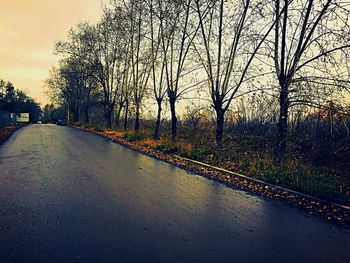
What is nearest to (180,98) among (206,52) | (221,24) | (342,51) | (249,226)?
(206,52)

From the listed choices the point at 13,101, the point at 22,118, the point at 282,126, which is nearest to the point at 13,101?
the point at 13,101

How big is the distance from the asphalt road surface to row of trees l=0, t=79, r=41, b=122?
268ft

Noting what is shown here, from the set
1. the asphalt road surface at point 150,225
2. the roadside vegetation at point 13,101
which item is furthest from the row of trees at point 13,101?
the asphalt road surface at point 150,225

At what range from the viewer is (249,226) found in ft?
17.8

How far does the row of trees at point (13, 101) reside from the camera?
8372 centimetres

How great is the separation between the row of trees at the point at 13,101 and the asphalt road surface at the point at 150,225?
268 ft

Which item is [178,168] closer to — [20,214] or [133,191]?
[133,191]

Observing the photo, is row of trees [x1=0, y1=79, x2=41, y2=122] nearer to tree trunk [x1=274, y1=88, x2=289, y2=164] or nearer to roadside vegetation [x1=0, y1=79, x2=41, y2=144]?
roadside vegetation [x1=0, y1=79, x2=41, y2=144]

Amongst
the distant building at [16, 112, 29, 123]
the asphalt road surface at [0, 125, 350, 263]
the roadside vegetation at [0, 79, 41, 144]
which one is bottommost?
the asphalt road surface at [0, 125, 350, 263]

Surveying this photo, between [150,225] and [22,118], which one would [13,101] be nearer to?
[22,118]

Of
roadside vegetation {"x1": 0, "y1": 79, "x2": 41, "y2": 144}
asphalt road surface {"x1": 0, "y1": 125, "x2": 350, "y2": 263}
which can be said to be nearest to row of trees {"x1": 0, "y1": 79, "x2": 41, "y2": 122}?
roadside vegetation {"x1": 0, "y1": 79, "x2": 41, "y2": 144}

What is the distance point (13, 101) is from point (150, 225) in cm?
9949

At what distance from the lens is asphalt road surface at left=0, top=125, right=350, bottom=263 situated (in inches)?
164

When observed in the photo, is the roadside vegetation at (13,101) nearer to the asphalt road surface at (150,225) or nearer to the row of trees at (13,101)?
the row of trees at (13,101)
